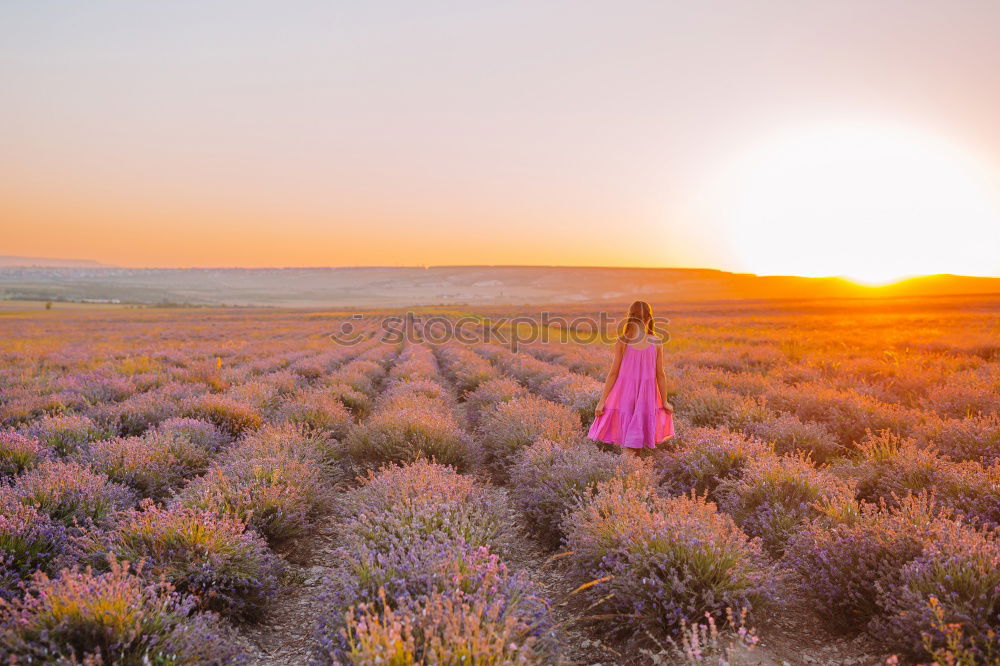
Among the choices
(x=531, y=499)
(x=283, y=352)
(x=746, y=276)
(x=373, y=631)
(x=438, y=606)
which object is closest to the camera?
(x=373, y=631)

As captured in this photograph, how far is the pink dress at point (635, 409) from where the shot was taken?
581cm

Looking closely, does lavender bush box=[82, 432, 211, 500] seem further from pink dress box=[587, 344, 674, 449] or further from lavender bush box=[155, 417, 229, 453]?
pink dress box=[587, 344, 674, 449]

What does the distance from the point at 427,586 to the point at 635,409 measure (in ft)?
12.4

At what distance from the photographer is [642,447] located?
6.05 m

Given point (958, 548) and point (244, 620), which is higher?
point (958, 548)

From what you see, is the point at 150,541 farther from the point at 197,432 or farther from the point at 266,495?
the point at 197,432

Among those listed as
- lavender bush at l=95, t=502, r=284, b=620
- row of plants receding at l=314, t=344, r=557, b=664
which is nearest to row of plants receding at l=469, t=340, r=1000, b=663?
row of plants receding at l=314, t=344, r=557, b=664

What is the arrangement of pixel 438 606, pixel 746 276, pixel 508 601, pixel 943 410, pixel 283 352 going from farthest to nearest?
pixel 746 276 → pixel 283 352 → pixel 943 410 → pixel 508 601 → pixel 438 606

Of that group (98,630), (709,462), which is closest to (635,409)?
(709,462)

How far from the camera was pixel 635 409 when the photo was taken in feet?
19.2

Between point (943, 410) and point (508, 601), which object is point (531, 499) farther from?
point (943, 410)

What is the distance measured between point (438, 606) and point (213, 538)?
186 cm

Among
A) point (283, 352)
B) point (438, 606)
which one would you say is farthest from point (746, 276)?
point (438, 606)

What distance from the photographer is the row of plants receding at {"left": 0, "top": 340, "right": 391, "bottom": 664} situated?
2.36 metres
